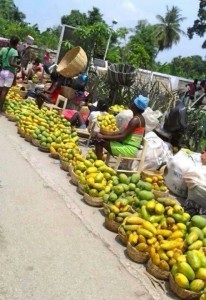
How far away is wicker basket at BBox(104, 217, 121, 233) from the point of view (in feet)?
16.7

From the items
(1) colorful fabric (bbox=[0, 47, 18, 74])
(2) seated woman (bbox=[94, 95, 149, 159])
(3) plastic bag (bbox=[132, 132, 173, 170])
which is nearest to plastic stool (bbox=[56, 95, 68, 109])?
(1) colorful fabric (bbox=[0, 47, 18, 74])

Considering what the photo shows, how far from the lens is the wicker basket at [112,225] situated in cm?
510

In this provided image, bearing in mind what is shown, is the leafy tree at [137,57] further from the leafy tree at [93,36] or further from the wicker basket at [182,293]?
the wicker basket at [182,293]

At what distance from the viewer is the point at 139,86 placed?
12.5m

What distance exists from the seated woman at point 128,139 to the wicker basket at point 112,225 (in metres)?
1.96

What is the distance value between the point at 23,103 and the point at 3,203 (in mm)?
5846

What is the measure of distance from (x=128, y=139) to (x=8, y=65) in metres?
4.34

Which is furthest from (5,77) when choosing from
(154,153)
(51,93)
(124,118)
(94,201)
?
(94,201)

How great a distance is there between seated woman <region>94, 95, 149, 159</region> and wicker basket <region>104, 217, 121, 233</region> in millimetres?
1965

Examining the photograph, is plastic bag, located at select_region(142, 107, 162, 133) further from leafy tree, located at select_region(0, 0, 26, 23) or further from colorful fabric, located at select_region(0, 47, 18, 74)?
leafy tree, located at select_region(0, 0, 26, 23)

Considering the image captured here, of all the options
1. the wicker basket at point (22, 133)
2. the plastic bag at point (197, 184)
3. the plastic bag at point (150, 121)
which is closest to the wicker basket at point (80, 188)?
the plastic bag at point (197, 184)

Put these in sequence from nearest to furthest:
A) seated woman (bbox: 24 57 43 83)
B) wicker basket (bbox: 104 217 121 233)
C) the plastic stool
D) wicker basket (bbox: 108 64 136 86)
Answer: wicker basket (bbox: 104 217 121 233), wicker basket (bbox: 108 64 136 86), the plastic stool, seated woman (bbox: 24 57 43 83)

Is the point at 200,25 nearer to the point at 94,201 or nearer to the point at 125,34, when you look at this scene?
the point at 125,34

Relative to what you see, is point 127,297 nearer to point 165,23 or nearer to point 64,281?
point 64,281
